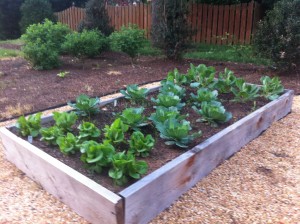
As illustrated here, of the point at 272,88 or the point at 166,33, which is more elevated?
the point at 166,33

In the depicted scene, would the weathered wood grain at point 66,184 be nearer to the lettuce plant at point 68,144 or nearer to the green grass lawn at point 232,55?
the lettuce plant at point 68,144

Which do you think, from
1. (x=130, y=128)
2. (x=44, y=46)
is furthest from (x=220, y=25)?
(x=130, y=128)

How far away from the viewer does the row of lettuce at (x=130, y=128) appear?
236cm

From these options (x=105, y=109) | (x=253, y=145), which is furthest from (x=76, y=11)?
(x=253, y=145)

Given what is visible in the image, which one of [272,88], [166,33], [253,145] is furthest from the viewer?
[166,33]

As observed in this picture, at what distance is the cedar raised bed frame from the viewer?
2055mm

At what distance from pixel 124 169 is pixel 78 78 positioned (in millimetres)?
4470

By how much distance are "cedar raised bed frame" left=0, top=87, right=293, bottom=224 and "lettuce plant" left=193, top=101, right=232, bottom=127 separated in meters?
0.14

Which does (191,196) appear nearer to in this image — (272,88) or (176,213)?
(176,213)

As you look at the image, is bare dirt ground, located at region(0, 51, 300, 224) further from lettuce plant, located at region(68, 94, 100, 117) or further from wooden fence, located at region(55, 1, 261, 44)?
wooden fence, located at region(55, 1, 261, 44)

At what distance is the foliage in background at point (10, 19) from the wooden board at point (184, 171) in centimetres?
1529

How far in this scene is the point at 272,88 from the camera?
4.34 meters

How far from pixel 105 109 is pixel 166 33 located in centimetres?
451

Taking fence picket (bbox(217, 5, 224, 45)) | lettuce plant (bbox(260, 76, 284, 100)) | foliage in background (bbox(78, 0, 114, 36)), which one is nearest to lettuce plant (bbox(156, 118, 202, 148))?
lettuce plant (bbox(260, 76, 284, 100))
